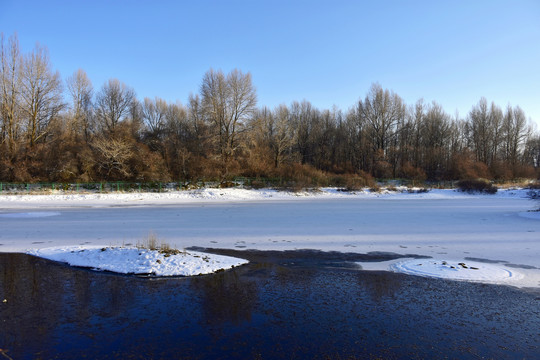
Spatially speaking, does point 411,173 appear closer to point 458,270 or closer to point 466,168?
point 466,168

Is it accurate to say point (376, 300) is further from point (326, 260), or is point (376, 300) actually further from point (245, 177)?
point (245, 177)

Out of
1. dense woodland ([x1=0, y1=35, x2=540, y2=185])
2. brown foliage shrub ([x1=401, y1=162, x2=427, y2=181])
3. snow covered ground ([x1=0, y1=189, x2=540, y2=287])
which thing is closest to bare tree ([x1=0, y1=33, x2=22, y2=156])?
dense woodland ([x1=0, y1=35, x2=540, y2=185])

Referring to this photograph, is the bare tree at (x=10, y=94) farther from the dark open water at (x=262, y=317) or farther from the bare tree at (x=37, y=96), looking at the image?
the dark open water at (x=262, y=317)

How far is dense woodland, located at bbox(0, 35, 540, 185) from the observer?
43375mm

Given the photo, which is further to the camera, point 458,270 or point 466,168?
point 466,168

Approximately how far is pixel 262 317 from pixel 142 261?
4.29 m

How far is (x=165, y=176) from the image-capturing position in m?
44.1

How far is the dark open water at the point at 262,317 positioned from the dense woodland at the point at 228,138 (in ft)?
124

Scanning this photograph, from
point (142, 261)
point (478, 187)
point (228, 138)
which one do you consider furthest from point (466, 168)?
point (142, 261)

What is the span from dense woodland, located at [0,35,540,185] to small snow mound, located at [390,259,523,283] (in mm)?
36317

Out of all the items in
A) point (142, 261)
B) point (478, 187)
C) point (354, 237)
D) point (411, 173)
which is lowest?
point (354, 237)

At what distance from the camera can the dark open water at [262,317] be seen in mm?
4699

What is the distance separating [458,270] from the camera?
8680mm

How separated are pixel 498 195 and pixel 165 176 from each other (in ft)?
139
